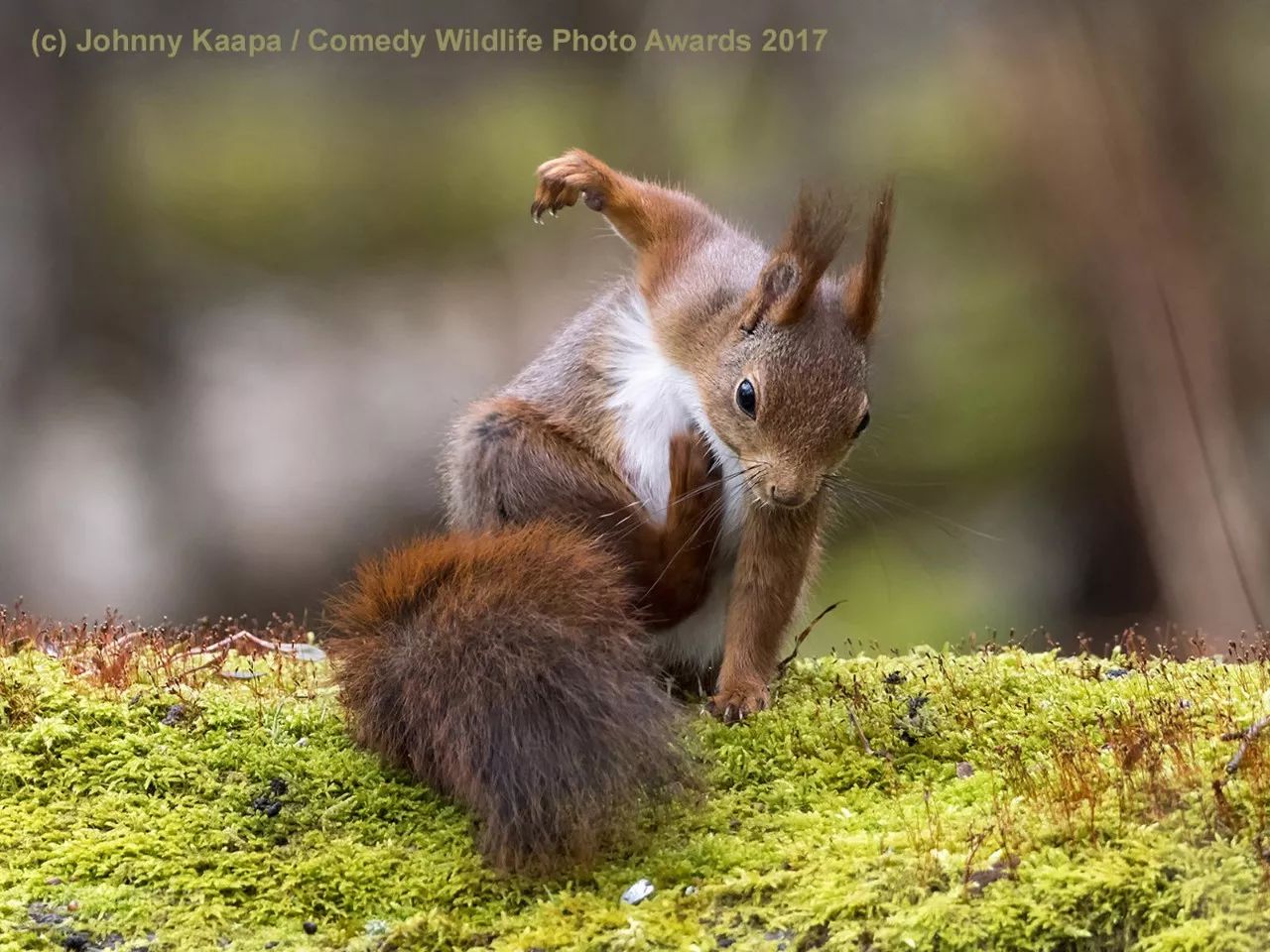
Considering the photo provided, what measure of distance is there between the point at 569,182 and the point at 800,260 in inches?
26.6

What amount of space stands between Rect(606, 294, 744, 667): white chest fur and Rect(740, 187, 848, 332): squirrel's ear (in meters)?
0.29

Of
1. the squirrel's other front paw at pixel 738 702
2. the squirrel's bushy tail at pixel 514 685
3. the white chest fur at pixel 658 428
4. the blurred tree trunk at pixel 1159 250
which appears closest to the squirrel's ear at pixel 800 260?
the white chest fur at pixel 658 428

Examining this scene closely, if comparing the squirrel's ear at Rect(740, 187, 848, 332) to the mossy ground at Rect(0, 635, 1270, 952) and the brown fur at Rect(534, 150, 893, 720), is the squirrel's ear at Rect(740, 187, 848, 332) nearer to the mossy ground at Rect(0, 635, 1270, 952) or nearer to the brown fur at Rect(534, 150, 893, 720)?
the brown fur at Rect(534, 150, 893, 720)

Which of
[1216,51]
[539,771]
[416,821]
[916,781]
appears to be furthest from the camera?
[1216,51]

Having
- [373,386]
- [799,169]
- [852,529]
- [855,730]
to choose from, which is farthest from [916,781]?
[373,386]

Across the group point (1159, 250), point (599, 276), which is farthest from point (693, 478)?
point (1159, 250)

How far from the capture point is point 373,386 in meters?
5.35

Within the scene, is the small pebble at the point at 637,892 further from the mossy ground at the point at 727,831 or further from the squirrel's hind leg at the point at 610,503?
the squirrel's hind leg at the point at 610,503

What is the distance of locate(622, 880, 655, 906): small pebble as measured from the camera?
2080mm

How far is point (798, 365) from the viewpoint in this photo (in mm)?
2748

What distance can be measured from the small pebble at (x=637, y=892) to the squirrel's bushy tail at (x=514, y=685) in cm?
10

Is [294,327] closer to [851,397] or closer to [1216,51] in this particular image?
[851,397]

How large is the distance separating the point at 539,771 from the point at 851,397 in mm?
1151

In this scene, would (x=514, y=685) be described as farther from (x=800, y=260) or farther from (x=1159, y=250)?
(x=1159, y=250)
